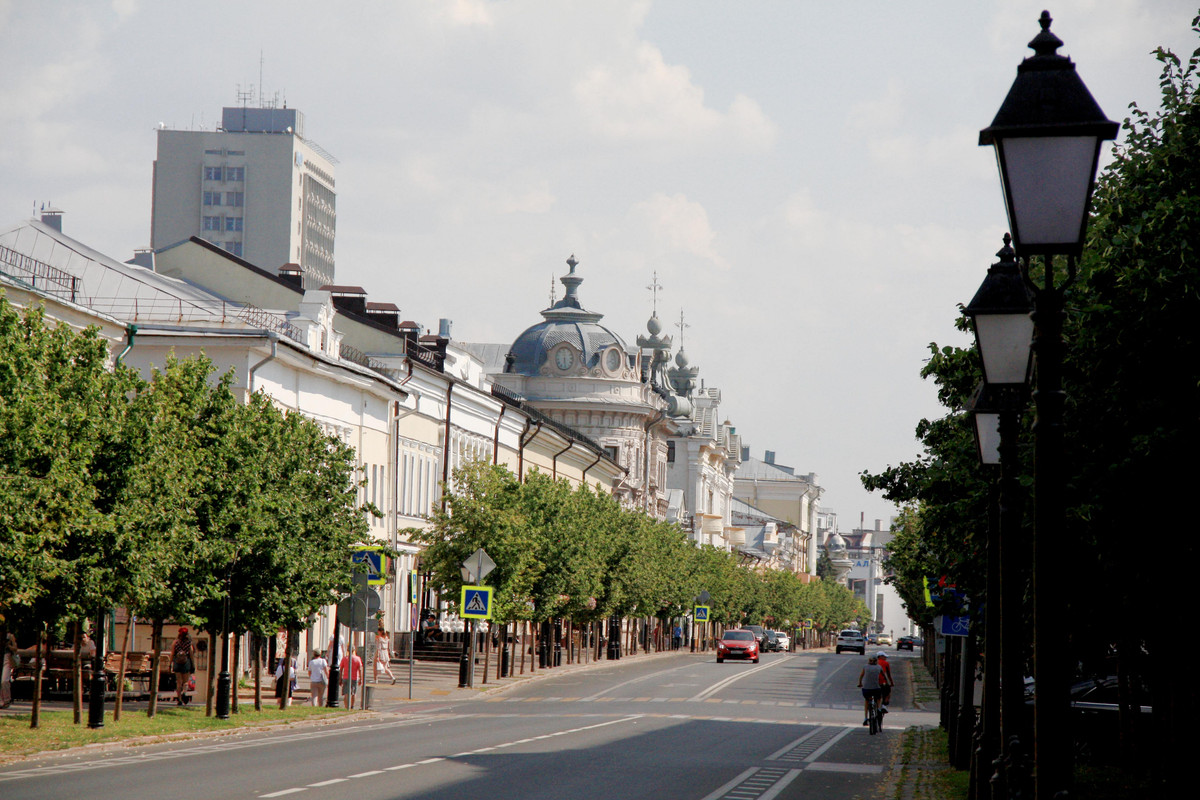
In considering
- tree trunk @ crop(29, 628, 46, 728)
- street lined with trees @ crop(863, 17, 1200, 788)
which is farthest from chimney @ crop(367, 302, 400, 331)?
street lined with trees @ crop(863, 17, 1200, 788)

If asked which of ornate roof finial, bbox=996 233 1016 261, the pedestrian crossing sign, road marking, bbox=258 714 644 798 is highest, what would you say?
ornate roof finial, bbox=996 233 1016 261

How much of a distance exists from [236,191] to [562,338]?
180 feet

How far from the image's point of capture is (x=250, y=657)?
46438mm

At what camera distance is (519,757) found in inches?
899

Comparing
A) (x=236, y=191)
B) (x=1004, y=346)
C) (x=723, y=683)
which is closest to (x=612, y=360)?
(x=236, y=191)

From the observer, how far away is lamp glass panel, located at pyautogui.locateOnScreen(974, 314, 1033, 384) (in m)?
9.14

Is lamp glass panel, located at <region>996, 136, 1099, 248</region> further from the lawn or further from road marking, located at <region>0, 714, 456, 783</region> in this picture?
the lawn

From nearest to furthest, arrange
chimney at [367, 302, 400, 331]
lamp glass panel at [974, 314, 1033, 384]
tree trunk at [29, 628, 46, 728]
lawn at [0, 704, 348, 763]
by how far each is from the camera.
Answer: lamp glass panel at [974, 314, 1033, 384], lawn at [0, 704, 348, 763], tree trunk at [29, 628, 46, 728], chimney at [367, 302, 400, 331]

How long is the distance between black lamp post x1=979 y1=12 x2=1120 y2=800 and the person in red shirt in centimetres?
2906

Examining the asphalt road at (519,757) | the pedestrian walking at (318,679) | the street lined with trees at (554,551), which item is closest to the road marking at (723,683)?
the asphalt road at (519,757)

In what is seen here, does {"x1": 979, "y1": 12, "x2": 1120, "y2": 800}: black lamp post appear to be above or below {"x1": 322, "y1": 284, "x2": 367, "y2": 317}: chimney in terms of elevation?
below

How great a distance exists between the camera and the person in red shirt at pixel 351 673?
34469 millimetres

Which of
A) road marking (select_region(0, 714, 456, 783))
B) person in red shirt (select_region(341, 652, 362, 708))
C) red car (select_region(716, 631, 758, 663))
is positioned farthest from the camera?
A: red car (select_region(716, 631, 758, 663))

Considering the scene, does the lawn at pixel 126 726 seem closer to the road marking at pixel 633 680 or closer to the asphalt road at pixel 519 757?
the asphalt road at pixel 519 757
